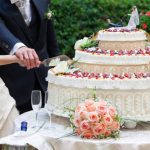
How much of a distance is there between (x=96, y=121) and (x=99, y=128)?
0.07 m

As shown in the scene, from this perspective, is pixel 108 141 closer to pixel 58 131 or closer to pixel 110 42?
pixel 58 131

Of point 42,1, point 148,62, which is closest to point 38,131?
point 148,62

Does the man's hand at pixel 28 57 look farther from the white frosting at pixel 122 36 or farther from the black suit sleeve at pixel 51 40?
the black suit sleeve at pixel 51 40

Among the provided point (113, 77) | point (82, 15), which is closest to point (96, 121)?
point (113, 77)

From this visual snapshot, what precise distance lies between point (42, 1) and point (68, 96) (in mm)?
1752

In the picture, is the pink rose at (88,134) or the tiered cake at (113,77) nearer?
the pink rose at (88,134)

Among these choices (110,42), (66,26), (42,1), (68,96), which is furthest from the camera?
(66,26)

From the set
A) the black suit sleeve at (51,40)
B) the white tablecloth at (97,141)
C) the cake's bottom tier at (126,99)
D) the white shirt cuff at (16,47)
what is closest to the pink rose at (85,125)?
the white tablecloth at (97,141)

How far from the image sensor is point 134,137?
332 cm

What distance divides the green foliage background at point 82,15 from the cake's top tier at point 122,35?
4.60 m

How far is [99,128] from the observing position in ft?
10.4

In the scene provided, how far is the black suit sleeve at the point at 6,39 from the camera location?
408cm

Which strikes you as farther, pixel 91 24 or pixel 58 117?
pixel 91 24

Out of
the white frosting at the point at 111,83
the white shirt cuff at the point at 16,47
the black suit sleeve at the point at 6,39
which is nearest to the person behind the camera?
the white frosting at the point at 111,83
